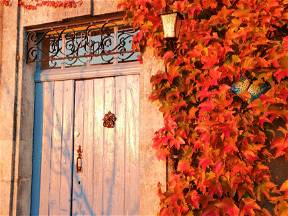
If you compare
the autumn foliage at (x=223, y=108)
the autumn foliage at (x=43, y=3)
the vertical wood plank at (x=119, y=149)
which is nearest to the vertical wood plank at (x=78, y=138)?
the vertical wood plank at (x=119, y=149)

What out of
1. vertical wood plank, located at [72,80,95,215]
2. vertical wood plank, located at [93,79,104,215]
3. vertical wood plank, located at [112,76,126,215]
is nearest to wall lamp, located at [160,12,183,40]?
vertical wood plank, located at [112,76,126,215]

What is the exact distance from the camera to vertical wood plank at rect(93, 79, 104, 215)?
4824 millimetres

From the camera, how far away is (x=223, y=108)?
3826mm

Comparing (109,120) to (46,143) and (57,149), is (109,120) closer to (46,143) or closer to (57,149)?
(57,149)

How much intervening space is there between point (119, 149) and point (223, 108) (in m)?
1.55

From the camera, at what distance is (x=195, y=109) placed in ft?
13.5

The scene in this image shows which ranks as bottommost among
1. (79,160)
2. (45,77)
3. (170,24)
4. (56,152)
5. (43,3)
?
(79,160)

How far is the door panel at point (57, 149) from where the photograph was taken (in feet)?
16.5

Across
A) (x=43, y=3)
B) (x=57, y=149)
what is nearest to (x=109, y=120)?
(x=57, y=149)

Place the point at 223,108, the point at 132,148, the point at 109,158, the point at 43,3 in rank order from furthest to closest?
the point at 43,3, the point at 109,158, the point at 132,148, the point at 223,108

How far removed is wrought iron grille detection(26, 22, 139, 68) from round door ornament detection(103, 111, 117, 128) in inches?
27.8

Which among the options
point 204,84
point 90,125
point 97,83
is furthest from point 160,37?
point 90,125

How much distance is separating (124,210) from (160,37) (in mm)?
2157

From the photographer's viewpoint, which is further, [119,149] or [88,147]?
[88,147]
